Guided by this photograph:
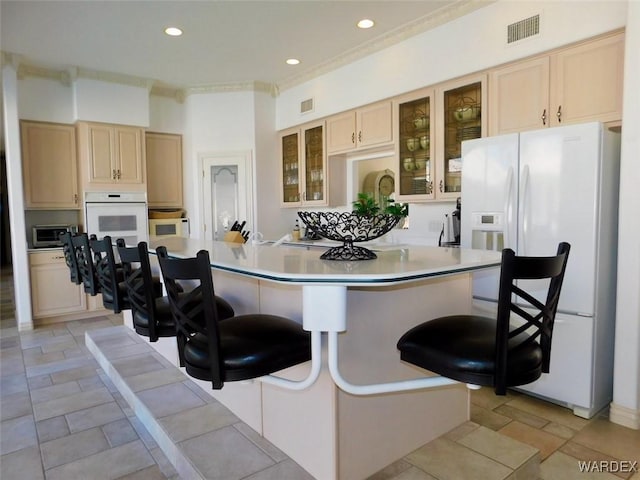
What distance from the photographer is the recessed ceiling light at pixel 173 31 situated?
3723mm

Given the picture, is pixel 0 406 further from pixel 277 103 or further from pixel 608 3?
pixel 608 3

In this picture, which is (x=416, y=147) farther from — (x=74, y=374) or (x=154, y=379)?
(x=74, y=374)

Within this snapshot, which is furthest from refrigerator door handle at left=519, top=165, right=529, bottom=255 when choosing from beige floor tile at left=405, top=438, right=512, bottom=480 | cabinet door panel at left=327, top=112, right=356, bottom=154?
cabinet door panel at left=327, top=112, right=356, bottom=154

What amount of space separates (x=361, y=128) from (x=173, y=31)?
1983 mm

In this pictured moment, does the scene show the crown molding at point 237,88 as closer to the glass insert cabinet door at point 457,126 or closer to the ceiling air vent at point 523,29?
the glass insert cabinet door at point 457,126

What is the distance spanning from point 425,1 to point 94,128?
3.83 metres

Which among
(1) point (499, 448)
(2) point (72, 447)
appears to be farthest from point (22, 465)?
(1) point (499, 448)

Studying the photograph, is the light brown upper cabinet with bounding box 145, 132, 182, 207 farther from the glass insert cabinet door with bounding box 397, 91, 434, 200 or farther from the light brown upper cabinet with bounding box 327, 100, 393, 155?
the glass insert cabinet door with bounding box 397, 91, 434, 200

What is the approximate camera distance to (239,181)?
539 cm

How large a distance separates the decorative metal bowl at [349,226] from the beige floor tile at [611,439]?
1661 mm

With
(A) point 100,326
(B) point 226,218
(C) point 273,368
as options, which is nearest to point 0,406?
(A) point 100,326

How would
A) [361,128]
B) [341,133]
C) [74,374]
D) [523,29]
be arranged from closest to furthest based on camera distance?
[523,29] < [74,374] < [361,128] < [341,133]

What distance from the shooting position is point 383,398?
180 centimetres

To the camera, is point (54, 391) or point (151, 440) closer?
point (151, 440)
